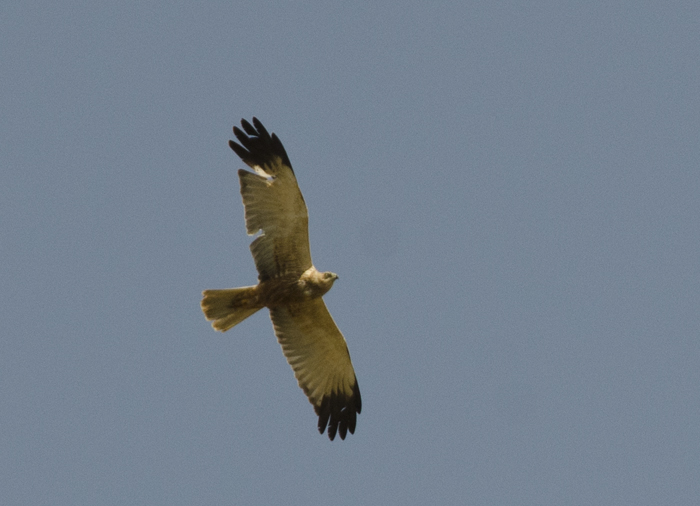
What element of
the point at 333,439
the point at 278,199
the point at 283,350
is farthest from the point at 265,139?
the point at 333,439

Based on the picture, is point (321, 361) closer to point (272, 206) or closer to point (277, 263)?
point (277, 263)

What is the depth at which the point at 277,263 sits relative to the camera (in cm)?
1489

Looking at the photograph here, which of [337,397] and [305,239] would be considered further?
[337,397]

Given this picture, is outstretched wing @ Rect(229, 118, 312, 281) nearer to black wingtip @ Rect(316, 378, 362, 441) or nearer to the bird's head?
the bird's head

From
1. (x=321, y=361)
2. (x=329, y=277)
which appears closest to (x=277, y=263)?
(x=329, y=277)

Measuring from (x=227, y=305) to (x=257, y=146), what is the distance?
88.0 inches

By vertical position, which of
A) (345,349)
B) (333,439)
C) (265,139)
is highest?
(265,139)

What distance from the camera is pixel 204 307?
48.3 ft

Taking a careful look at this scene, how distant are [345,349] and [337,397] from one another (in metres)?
0.75

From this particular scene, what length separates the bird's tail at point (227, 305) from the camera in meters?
14.7

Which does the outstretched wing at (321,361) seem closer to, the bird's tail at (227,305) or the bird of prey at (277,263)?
the bird of prey at (277,263)

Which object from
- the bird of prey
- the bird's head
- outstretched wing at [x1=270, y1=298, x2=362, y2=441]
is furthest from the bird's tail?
the bird's head

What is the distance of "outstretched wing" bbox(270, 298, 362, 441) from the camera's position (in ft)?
50.8

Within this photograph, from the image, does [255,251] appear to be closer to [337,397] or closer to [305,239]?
[305,239]
